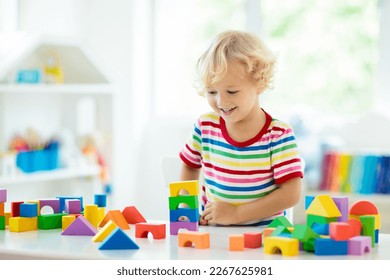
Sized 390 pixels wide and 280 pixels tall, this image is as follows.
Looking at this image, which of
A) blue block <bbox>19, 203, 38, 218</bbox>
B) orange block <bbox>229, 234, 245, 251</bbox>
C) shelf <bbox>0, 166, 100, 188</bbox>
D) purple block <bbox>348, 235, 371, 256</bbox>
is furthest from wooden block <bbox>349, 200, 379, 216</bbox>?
shelf <bbox>0, 166, 100, 188</bbox>

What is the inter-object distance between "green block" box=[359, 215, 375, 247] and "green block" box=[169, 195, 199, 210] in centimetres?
31

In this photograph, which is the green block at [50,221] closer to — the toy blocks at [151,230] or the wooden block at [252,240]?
the toy blocks at [151,230]

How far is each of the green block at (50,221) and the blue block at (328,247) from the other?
545 mm

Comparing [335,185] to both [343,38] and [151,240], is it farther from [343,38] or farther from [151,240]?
[151,240]

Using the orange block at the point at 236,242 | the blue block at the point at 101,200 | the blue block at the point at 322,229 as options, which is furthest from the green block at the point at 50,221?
the blue block at the point at 322,229

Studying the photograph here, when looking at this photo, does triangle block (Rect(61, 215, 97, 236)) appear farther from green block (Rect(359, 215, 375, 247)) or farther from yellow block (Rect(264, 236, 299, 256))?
green block (Rect(359, 215, 375, 247))

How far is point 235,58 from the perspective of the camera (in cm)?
165

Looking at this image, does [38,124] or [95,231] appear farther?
[38,124]

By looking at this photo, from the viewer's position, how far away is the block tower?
Answer: 1.41 m

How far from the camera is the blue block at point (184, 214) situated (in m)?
1.42

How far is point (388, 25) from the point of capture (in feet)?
12.4

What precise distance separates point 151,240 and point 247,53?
1.75 ft

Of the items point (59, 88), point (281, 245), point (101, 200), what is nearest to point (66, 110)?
Result: point (59, 88)
